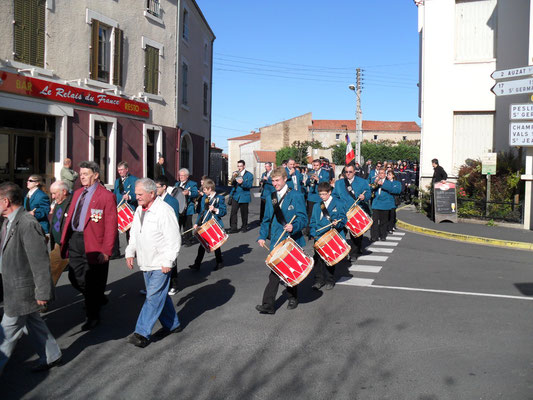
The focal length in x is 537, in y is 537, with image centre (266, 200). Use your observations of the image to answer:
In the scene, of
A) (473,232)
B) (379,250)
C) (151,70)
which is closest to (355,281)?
(379,250)

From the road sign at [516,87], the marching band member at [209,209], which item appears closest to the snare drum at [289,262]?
the marching band member at [209,209]

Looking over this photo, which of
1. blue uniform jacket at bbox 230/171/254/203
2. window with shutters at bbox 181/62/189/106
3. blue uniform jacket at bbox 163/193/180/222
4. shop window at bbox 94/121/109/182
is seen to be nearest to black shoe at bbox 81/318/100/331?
blue uniform jacket at bbox 163/193/180/222

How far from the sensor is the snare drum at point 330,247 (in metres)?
7.24

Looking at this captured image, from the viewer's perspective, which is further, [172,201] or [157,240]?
[172,201]

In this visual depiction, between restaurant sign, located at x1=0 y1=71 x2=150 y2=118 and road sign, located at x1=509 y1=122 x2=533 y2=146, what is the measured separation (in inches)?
489

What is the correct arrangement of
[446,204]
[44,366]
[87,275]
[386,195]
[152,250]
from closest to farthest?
[44,366] < [152,250] < [87,275] < [386,195] < [446,204]

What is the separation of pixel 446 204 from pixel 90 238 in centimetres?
1325

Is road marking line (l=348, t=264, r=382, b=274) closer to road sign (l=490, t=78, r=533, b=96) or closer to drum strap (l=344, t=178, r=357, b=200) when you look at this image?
drum strap (l=344, t=178, r=357, b=200)

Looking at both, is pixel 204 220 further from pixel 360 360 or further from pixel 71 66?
pixel 71 66

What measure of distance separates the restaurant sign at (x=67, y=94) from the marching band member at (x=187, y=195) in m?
5.89

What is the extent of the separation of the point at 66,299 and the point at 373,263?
558 cm

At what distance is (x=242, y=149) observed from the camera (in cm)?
8975

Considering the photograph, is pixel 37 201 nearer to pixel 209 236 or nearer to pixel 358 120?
pixel 209 236

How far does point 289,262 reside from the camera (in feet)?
20.6
